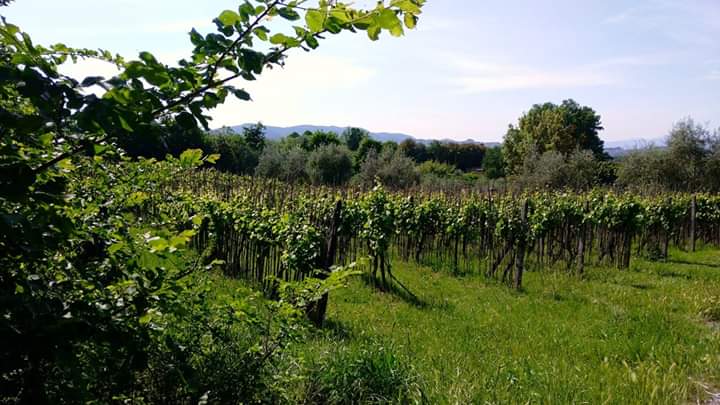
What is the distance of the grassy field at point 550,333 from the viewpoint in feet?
13.9

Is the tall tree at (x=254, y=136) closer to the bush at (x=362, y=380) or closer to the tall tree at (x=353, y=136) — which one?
the tall tree at (x=353, y=136)

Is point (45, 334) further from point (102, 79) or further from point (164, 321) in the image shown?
point (164, 321)

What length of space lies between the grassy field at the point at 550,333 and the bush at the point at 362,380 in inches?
6.7

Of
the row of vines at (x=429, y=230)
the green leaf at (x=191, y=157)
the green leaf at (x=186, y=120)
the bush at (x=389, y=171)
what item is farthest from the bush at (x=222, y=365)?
the bush at (x=389, y=171)

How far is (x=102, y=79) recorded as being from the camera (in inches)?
47.5

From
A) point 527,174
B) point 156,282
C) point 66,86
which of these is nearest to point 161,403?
point 156,282

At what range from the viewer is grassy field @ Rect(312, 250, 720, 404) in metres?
4.23

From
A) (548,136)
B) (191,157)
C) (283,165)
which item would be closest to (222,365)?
(191,157)

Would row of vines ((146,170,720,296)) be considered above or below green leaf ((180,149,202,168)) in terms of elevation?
below

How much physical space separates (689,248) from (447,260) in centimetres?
975

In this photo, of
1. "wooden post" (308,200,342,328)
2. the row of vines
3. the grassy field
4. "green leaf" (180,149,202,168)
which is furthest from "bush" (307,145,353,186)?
"green leaf" (180,149,202,168)

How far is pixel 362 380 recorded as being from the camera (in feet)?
12.4

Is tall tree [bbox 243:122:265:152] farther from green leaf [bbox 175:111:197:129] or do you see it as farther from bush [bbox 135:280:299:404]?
green leaf [bbox 175:111:197:129]

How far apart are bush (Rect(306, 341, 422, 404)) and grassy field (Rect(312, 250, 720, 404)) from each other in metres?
0.17
